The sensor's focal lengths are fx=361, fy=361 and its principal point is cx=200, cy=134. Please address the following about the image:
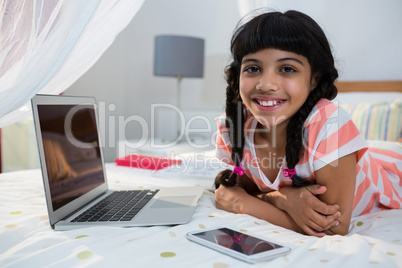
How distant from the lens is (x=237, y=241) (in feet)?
2.36

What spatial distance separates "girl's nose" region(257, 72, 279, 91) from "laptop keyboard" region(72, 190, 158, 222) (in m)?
0.47

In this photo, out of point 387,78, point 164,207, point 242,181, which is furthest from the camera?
point 387,78

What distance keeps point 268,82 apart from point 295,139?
20 cm

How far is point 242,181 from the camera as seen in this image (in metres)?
1.32

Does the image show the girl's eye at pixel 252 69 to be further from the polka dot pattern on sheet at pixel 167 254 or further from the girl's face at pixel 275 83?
the polka dot pattern on sheet at pixel 167 254

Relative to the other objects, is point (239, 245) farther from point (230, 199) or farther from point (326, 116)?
point (326, 116)

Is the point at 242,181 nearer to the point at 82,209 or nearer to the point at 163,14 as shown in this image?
the point at 82,209

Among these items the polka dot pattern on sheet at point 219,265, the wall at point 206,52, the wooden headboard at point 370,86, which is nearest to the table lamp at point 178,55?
the wall at point 206,52

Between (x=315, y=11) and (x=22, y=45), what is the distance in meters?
1.77

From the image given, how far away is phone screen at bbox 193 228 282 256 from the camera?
676 millimetres

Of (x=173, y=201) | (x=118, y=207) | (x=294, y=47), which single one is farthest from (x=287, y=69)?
(x=118, y=207)

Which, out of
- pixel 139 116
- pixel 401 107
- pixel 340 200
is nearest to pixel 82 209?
pixel 340 200

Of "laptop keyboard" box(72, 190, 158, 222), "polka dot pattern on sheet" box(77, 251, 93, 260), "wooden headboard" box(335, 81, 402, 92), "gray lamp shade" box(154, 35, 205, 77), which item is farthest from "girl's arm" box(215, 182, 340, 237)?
"gray lamp shade" box(154, 35, 205, 77)

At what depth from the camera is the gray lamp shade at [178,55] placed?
273cm
